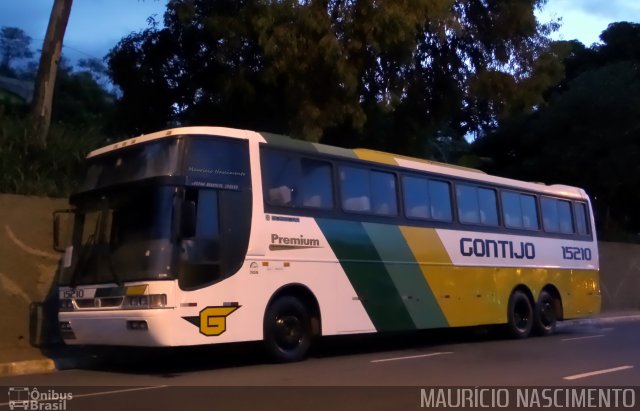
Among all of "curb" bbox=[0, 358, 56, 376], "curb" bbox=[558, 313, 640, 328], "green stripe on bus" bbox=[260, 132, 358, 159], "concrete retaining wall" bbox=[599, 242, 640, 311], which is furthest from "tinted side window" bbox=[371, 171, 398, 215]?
"concrete retaining wall" bbox=[599, 242, 640, 311]

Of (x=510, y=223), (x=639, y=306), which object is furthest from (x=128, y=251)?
(x=639, y=306)

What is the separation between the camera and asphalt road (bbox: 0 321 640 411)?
8.71 metres

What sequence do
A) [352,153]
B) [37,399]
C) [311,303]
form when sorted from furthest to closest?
[352,153] → [311,303] → [37,399]

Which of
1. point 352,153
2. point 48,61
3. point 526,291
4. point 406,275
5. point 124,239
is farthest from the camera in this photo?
point 526,291

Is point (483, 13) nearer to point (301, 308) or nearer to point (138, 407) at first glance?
point (301, 308)

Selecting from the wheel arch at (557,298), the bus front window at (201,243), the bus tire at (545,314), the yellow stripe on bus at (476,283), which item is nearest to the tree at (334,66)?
the yellow stripe on bus at (476,283)

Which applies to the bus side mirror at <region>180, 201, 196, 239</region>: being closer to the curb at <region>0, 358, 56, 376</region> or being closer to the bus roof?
the bus roof

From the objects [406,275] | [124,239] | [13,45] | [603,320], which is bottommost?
Result: [603,320]

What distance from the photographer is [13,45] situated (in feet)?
153

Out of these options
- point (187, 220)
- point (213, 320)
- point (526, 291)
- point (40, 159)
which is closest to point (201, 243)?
point (187, 220)

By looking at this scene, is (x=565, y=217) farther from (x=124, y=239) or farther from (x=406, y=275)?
(x=124, y=239)

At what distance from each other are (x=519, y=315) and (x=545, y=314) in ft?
3.34

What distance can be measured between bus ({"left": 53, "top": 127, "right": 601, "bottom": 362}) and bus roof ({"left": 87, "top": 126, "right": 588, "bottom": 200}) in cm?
4

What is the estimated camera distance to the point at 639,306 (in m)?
28.9
